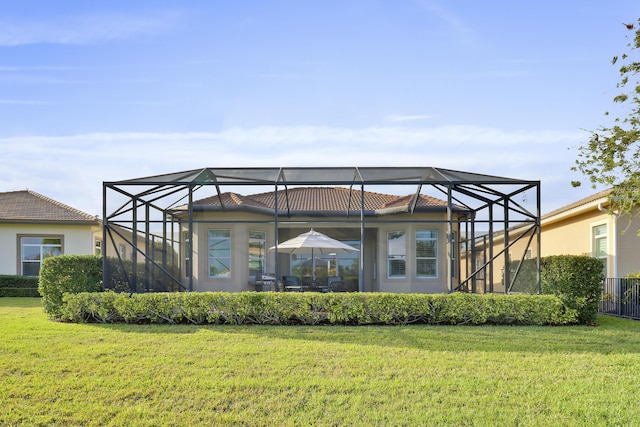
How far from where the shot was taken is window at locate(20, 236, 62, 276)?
22.0m

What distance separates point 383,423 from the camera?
5305 mm

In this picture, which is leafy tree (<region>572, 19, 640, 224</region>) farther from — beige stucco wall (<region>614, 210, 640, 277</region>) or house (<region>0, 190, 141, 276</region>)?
house (<region>0, 190, 141, 276</region>)

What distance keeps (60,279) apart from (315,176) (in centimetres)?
658

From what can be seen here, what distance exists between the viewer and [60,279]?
12234mm

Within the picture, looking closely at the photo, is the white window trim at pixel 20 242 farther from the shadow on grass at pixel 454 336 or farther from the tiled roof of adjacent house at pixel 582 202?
the tiled roof of adjacent house at pixel 582 202

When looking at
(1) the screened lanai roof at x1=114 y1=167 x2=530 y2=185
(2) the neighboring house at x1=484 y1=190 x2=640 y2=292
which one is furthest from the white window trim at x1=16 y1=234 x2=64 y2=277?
(2) the neighboring house at x1=484 y1=190 x2=640 y2=292

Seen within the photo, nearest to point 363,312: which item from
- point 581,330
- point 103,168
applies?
point 581,330

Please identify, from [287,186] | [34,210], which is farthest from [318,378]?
[34,210]

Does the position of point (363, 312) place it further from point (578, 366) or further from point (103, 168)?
point (103, 168)

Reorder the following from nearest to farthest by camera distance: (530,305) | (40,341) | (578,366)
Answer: (578,366) < (40,341) < (530,305)

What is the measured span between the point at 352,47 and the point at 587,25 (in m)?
5.49

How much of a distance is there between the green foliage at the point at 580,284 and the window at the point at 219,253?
34.2ft

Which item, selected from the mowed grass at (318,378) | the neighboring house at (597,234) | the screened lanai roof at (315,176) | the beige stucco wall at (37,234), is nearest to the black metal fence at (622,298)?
the neighboring house at (597,234)

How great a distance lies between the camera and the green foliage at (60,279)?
12250 millimetres
